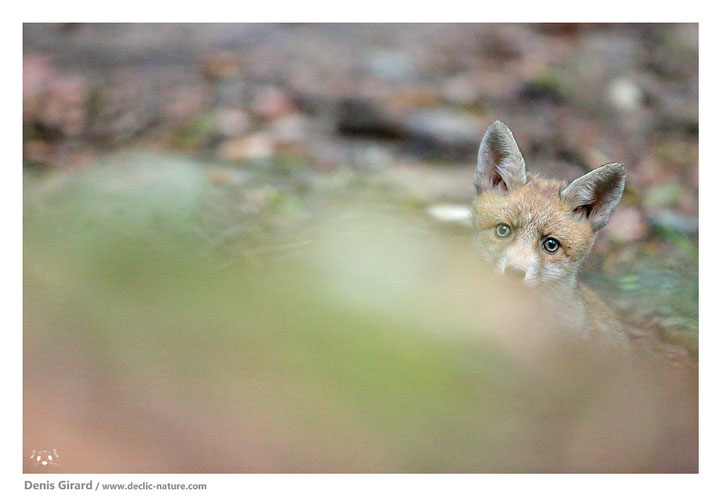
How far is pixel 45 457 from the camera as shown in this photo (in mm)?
2244

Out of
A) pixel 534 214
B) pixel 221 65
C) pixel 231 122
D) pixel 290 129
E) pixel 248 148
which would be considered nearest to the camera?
pixel 534 214

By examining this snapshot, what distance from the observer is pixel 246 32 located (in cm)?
435

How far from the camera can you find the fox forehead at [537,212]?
2570mm

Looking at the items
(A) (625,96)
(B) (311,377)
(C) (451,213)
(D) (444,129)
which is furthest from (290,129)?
(B) (311,377)

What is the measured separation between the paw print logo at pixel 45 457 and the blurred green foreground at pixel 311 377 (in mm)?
34

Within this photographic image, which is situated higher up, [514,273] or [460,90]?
[460,90]

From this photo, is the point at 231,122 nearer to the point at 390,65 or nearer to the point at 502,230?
the point at 390,65

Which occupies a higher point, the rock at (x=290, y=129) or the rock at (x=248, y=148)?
the rock at (x=290, y=129)

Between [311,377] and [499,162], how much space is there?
1.18 m

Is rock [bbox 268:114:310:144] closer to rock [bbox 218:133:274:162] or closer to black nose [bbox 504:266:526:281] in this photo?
rock [bbox 218:133:274:162]

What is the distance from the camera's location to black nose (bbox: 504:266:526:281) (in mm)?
2465

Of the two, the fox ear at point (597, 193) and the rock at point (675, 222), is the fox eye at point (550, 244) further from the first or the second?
the rock at point (675, 222)

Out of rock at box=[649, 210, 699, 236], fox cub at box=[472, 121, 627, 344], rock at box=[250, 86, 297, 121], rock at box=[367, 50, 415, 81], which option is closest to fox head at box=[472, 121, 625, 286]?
fox cub at box=[472, 121, 627, 344]

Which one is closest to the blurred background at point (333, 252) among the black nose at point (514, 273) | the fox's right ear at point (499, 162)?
the black nose at point (514, 273)
